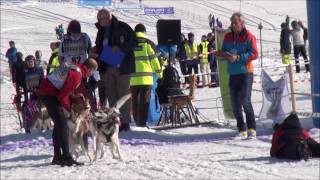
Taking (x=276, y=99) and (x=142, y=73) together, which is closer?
(x=276, y=99)

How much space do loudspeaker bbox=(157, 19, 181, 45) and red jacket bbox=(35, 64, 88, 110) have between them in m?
5.37

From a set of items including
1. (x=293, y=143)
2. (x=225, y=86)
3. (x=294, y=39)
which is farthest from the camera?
(x=294, y=39)

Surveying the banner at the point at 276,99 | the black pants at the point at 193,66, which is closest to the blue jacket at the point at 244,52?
the banner at the point at 276,99

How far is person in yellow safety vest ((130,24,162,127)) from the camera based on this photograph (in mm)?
10461

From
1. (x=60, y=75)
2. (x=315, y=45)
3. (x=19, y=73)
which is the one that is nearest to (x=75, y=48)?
(x=60, y=75)

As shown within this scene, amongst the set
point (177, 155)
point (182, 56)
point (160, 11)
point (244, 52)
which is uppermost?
point (160, 11)

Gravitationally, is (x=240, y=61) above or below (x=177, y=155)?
above

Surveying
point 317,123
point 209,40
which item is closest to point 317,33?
point 317,123

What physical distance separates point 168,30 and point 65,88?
569cm

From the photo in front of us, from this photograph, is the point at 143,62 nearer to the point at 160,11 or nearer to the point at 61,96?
the point at 61,96

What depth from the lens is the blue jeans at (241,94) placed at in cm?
906

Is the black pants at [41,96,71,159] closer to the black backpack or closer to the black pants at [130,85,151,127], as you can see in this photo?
the black pants at [130,85,151,127]

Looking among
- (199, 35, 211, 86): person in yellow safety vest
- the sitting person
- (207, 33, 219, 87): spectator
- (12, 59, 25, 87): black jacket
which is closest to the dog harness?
the sitting person

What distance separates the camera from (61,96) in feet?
24.5
